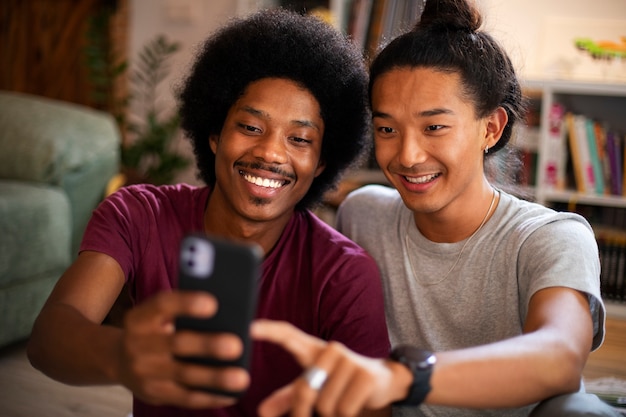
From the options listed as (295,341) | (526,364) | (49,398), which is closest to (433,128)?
(526,364)

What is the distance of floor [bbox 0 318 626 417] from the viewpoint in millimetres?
2035

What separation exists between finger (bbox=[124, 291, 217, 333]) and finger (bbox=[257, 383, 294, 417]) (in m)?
0.13

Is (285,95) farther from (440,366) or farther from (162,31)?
(162,31)

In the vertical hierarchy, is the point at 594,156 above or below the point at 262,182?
above

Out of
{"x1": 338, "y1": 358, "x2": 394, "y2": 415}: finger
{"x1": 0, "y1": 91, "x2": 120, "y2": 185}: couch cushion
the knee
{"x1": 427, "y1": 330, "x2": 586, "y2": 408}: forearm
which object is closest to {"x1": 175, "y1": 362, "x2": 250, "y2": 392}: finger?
{"x1": 338, "y1": 358, "x2": 394, "y2": 415}: finger

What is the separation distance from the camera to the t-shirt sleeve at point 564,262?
46.0 inches

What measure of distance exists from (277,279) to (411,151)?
338mm

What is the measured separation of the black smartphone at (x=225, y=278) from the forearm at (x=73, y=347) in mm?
211

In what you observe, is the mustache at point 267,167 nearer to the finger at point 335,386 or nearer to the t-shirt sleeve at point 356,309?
the t-shirt sleeve at point 356,309

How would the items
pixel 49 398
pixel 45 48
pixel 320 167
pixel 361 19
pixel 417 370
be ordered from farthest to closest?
pixel 45 48 → pixel 361 19 → pixel 49 398 → pixel 320 167 → pixel 417 370

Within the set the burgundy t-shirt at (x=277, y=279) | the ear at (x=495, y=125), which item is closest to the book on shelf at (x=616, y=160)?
the ear at (x=495, y=125)

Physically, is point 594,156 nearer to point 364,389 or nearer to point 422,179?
point 422,179

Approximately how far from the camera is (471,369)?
0.94m

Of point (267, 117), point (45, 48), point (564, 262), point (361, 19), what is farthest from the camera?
point (45, 48)
